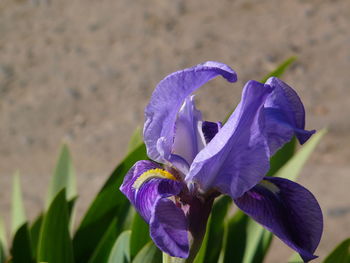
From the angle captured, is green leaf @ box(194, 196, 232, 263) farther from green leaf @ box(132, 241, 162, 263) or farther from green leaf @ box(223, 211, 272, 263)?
green leaf @ box(132, 241, 162, 263)

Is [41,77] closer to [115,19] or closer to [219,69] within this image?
[115,19]

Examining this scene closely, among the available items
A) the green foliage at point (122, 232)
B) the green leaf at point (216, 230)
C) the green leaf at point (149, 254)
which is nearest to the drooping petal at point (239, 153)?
the green leaf at point (149, 254)

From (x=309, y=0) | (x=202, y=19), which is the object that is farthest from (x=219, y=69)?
(x=309, y=0)

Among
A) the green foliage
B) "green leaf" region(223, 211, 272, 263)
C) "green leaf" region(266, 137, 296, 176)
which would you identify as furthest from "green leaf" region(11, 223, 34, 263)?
"green leaf" region(266, 137, 296, 176)

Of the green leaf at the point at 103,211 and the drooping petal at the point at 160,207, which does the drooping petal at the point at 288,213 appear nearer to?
the drooping petal at the point at 160,207

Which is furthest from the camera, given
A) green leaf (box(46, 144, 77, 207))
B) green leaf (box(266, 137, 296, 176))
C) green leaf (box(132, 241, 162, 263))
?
green leaf (box(46, 144, 77, 207))

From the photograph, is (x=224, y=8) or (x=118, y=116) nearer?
(x=118, y=116)
